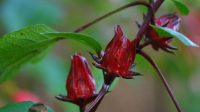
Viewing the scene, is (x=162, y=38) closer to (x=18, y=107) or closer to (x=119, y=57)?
(x=119, y=57)

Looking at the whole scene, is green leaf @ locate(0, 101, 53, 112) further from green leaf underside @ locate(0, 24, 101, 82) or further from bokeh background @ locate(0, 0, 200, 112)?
bokeh background @ locate(0, 0, 200, 112)

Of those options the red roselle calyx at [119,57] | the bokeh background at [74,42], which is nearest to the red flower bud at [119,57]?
the red roselle calyx at [119,57]

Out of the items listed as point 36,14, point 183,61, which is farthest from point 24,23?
point 183,61

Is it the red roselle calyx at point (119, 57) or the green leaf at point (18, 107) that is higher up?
the red roselle calyx at point (119, 57)

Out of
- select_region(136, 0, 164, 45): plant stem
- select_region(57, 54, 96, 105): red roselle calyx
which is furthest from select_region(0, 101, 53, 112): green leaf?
select_region(136, 0, 164, 45): plant stem

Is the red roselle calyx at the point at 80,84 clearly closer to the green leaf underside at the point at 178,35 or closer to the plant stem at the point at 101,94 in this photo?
the plant stem at the point at 101,94

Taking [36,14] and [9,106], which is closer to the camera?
[9,106]

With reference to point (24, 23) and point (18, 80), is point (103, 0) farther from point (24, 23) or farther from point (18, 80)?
point (18, 80)
